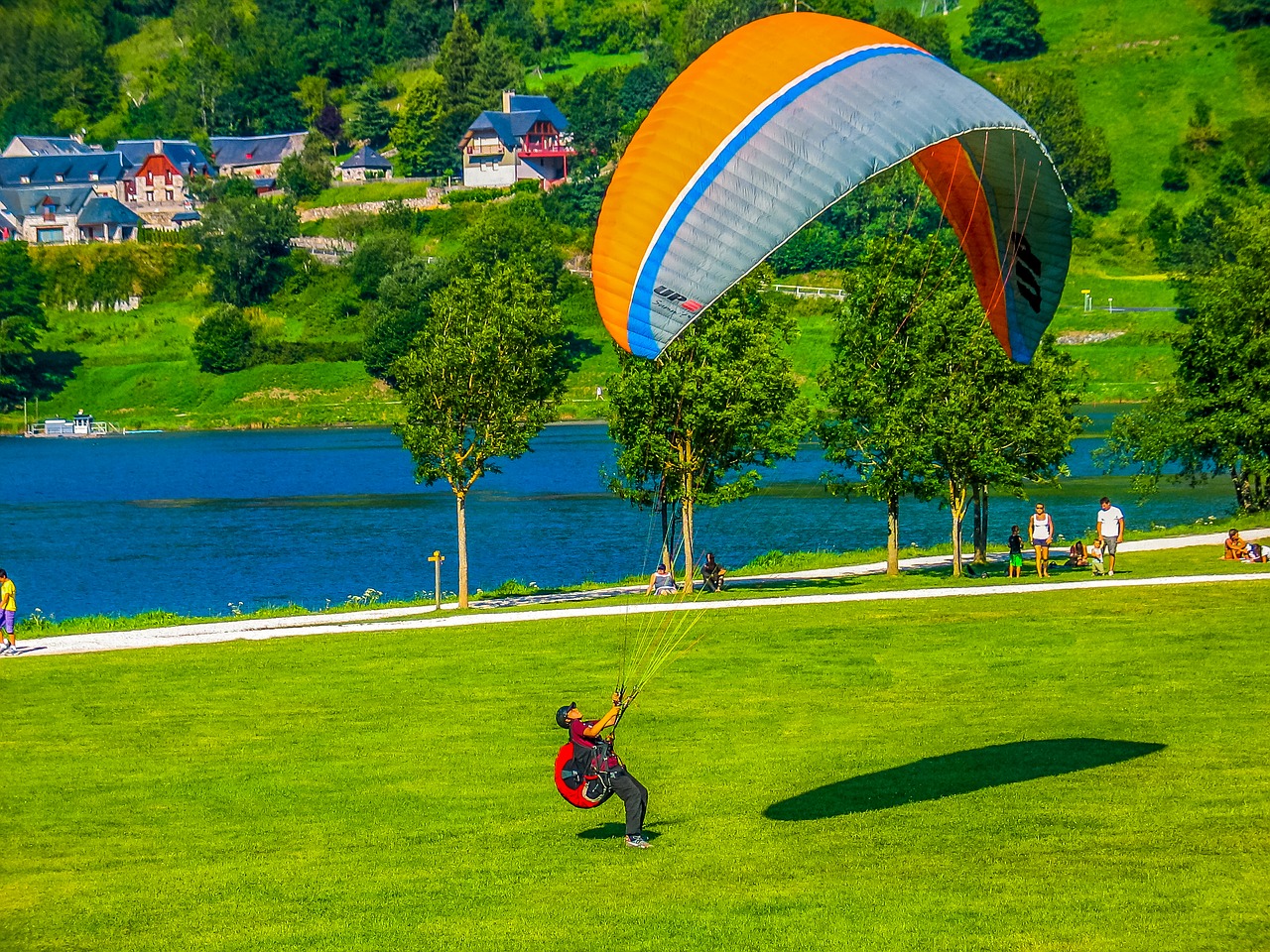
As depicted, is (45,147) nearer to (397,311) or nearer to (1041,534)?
(397,311)

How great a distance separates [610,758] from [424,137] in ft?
526

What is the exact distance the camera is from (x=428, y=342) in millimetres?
39719

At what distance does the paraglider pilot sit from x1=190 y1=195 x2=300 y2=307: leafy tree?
12308 centimetres

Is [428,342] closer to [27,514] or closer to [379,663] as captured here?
[379,663]

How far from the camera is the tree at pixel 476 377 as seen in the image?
126 ft

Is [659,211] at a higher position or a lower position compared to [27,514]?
higher

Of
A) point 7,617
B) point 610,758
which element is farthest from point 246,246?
point 610,758

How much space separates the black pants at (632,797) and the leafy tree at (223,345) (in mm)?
106933

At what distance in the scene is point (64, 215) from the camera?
16088 centimetres

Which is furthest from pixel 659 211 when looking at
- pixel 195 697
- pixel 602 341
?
pixel 602 341

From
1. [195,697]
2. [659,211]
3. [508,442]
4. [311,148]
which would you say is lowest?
[195,697]

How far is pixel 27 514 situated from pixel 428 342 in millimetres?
39319

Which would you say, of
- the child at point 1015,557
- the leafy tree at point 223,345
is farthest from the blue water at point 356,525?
the leafy tree at point 223,345

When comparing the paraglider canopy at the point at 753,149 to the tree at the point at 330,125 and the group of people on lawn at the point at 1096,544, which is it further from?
the tree at the point at 330,125
